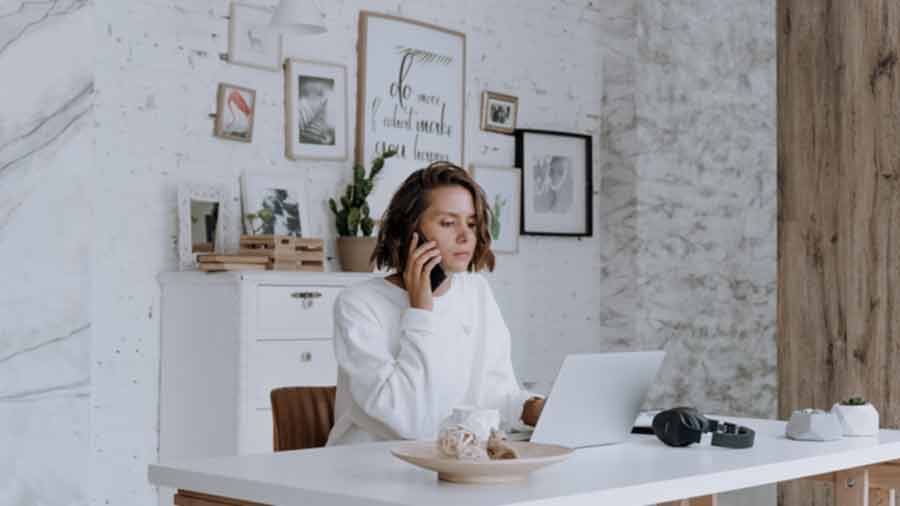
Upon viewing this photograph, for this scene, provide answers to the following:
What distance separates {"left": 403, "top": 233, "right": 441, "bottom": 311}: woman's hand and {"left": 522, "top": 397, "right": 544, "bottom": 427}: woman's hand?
350mm

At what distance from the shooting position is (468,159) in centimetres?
619

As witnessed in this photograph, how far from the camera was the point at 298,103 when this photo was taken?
5375 mm

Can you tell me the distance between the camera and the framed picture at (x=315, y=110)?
5.33 metres

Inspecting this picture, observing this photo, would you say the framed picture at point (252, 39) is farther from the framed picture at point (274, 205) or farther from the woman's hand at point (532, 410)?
the woman's hand at point (532, 410)

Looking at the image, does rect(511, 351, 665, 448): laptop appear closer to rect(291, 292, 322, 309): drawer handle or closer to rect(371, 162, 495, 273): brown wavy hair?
rect(371, 162, 495, 273): brown wavy hair

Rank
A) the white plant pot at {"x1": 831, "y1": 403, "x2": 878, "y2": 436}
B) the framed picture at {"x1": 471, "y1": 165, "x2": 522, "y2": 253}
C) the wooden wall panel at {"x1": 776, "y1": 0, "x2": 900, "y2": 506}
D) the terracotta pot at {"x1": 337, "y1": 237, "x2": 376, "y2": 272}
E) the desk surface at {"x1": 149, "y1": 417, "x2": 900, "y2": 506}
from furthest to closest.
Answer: the framed picture at {"x1": 471, "y1": 165, "x2": 522, "y2": 253} < the terracotta pot at {"x1": 337, "y1": 237, "x2": 376, "y2": 272} < the wooden wall panel at {"x1": 776, "y1": 0, "x2": 900, "y2": 506} < the white plant pot at {"x1": 831, "y1": 403, "x2": 878, "y2": 436} < the desk surface at {"x1": 149, "y1": 417, "x2": 900, "y2": 506}

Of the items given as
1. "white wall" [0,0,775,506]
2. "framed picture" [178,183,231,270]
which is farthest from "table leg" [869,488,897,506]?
"framed picture" [178,183,231,270]

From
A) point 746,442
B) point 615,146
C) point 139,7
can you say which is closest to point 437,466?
point 746,442

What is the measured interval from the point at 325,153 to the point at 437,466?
362cm

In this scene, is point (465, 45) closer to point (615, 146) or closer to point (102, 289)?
point (615, 146)

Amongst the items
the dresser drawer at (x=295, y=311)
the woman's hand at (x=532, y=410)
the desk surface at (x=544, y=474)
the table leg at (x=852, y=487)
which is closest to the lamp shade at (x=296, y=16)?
the dresser drawer at (x=295, y=311)

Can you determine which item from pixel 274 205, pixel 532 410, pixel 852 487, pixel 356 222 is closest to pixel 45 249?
pixel 532 410

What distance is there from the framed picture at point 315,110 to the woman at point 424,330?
2.23 meters

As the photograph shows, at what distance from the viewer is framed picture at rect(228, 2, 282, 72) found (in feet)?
16.7
